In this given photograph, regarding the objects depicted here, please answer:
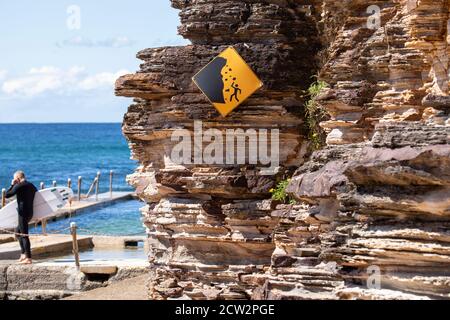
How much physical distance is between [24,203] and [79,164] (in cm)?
6141

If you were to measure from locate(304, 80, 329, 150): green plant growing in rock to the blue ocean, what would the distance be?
17138mm

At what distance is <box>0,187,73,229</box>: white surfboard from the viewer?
62.4 ft

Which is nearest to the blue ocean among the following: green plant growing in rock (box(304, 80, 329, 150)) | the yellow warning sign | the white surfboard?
the white surfboard

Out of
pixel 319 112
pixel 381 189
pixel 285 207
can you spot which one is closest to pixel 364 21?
pixel 319 112

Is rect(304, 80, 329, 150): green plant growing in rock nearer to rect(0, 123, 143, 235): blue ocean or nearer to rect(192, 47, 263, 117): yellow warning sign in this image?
rect(192, 47, 263, 117): yellow warning sign

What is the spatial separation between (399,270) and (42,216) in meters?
10.9

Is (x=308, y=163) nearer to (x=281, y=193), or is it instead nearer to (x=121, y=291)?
(x=281, y=193)

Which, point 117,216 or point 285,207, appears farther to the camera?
point 117,216

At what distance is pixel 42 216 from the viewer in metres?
19.0

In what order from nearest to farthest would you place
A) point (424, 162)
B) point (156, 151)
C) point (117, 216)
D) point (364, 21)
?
point (424, 162) → point (364, 21) → point (156, 151) → point (117, 216)

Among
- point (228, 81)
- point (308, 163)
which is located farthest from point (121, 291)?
point (308, 163)

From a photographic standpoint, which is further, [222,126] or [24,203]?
[24,203]

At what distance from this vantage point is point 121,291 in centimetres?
1688
